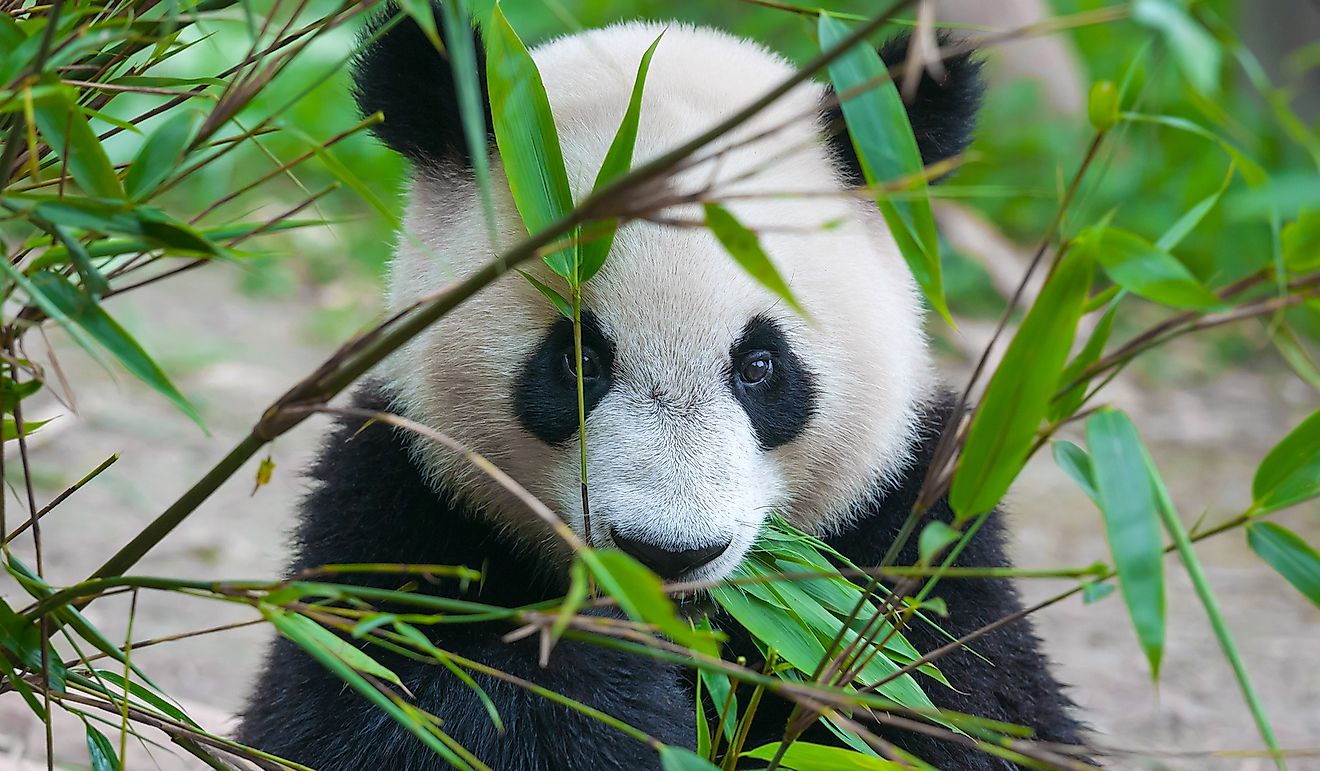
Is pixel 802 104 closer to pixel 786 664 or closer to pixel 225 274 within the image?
pixel 786 664

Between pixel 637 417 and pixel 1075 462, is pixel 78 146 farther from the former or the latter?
pixel 1075 462

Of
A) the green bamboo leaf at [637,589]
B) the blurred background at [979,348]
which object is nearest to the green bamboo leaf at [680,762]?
the green bamboo leaf at [637,589]

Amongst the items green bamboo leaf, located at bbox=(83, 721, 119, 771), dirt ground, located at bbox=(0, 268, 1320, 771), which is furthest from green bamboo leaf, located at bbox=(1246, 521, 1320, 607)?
green bamboo leaf, located at bbox=(83, 721, 119, 771)

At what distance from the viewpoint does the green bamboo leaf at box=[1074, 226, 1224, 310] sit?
1.20 meters

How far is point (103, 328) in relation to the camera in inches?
50.0

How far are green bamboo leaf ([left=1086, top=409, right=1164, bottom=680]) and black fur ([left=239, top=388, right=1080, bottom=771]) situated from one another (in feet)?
2.70

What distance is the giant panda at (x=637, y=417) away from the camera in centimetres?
176

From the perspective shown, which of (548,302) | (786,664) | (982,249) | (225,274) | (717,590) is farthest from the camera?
(225,274)

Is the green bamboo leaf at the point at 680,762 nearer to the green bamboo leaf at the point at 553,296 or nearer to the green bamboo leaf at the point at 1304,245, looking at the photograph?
the green bamboo leaf at the point at 553,296

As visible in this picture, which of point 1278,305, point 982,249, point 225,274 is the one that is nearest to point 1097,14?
point 1278,305

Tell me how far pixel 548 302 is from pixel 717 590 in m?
0.49

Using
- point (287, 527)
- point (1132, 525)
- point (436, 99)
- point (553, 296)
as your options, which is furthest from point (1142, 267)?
point (287, 527)

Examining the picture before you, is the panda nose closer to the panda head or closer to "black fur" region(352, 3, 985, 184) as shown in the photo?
the panda head

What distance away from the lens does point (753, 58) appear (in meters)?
2.13
